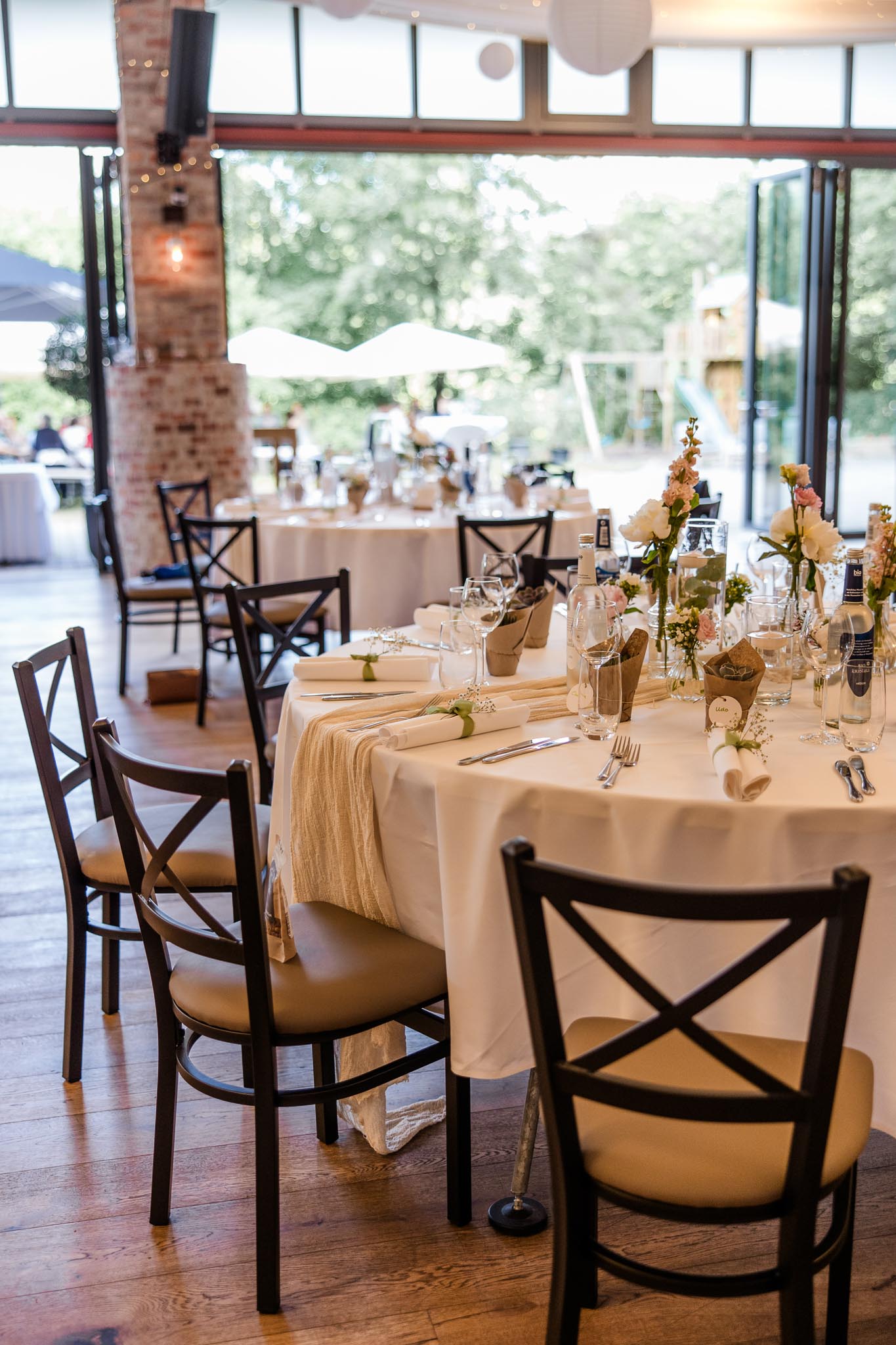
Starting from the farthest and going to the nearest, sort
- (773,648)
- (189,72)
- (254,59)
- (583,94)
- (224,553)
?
(583,94) < (254,59) < (189,72) < (224,553) < (773,648)

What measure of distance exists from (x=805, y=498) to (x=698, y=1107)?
1.43 m

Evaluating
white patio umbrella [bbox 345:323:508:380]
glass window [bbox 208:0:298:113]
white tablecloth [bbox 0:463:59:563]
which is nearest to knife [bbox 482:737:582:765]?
white patio umbrella [bbox 345:323:508:380]

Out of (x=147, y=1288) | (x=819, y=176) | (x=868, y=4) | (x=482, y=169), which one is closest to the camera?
(x=147, y=1288)

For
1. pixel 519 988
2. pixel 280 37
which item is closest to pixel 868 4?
pixel 280 37

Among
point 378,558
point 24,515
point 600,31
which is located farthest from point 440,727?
point 24,515

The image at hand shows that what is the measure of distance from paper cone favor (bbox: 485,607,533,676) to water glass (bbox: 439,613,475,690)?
0.58 feet

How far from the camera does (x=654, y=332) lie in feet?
68.1

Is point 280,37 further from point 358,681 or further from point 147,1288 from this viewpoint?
point 147,1288

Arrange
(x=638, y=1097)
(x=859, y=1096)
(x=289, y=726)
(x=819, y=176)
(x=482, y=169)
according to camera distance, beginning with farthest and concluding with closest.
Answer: (x=482, y=169) → (x=819, y=176) → (x=289, y=726) → (x=859, y=1096) → (x=638, y=1097)

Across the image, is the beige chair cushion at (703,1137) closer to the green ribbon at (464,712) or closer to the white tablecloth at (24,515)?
the green ribbon at (464,712)

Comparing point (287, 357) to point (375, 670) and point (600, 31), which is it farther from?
Result: point (375, 670)

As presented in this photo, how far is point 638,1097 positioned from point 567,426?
19.5 meters

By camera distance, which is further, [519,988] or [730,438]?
[730,438]

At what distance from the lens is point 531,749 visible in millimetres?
2180
